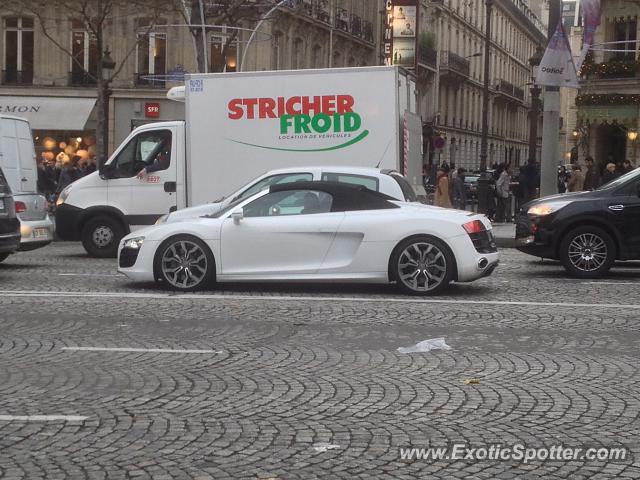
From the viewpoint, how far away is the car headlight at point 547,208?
14250mm

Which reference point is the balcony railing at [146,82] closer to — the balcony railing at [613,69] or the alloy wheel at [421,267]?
the balcony railing at [613,69]

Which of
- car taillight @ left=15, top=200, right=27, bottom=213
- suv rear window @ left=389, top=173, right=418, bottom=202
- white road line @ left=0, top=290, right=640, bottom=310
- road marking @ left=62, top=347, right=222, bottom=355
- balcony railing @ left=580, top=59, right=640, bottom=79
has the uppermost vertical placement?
balcony railing @ left=580, top=59, right=640, bottom=79

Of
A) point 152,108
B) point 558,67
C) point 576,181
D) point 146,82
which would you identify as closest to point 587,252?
point 558,67

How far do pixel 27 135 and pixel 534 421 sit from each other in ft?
44.2

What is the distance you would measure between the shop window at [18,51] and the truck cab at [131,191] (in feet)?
76.0

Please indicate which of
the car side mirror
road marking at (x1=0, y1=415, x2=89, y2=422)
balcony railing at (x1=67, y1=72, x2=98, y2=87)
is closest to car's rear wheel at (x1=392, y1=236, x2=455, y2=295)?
the car side mirror

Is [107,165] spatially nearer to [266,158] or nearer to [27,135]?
[27,135]

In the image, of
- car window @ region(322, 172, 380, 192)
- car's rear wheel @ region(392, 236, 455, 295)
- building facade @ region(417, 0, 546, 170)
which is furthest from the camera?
building facade @ region(417, 0, 546, 170)

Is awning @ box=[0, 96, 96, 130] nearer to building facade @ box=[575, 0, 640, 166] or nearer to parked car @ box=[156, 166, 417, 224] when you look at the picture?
building facade @ box=[575, 0, 640, 166]

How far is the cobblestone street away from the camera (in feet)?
17.2

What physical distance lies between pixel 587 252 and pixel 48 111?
28.5 metres

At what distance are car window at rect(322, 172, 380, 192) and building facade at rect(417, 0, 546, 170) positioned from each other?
37.0 m

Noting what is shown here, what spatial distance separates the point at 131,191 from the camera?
57.2 ft

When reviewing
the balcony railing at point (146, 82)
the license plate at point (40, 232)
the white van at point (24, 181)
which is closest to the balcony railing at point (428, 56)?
the balcony railing at point (146, 82)
